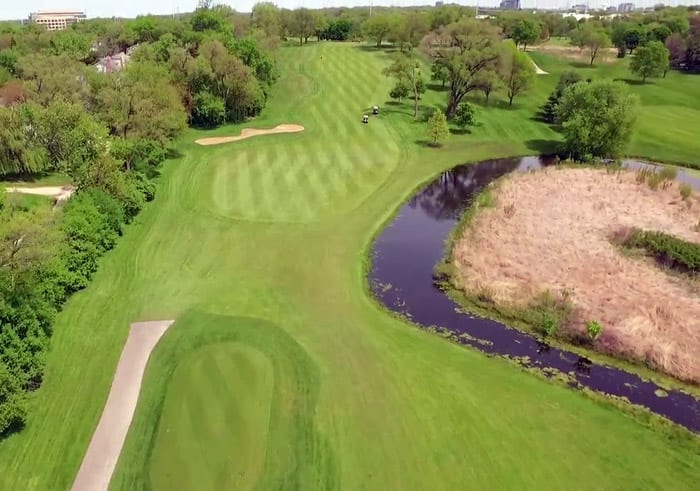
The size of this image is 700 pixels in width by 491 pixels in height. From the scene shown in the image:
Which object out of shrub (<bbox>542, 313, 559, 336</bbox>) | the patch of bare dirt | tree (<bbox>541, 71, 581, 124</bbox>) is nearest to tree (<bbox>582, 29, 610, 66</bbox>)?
the patch of bare dirt

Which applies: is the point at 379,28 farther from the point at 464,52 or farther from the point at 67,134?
the point at 67,134

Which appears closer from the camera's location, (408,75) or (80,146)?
(80,146)

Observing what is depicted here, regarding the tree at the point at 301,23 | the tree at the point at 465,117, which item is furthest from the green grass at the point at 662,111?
the tree at the point at 301,23

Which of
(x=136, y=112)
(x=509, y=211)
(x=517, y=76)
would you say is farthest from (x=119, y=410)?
(x=517, y=76)

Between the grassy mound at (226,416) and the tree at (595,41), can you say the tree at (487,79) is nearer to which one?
the grassy mound at (226,416)

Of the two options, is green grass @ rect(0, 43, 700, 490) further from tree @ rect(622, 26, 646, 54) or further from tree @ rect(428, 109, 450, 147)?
tree @ rect(622, 26, 646, 54)

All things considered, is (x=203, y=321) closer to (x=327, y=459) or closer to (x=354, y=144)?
(x=327, y=459)
